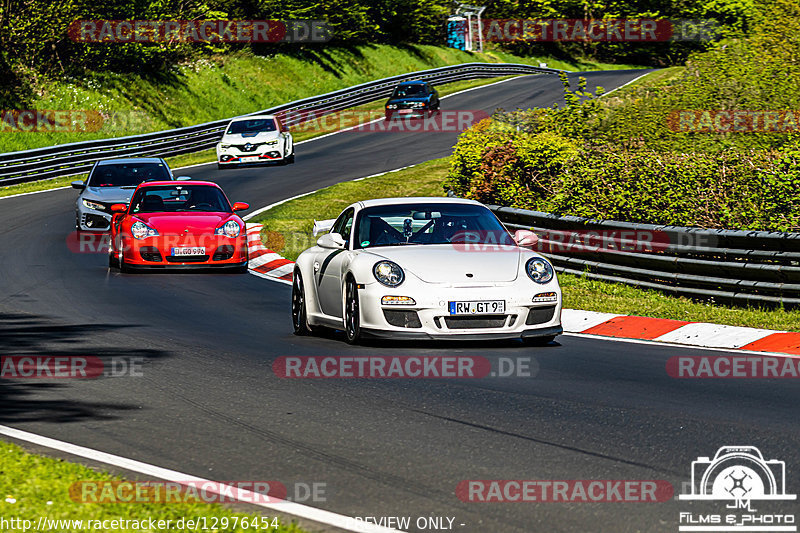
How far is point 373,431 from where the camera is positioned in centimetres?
746

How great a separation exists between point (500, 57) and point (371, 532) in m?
83.6

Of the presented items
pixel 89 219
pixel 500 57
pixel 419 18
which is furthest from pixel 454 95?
pixel 89 219

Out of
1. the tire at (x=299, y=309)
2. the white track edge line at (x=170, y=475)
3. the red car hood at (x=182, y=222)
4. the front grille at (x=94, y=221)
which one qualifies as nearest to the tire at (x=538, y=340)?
the tire at (x=299, y=309)

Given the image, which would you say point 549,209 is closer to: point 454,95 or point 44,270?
point 44,270

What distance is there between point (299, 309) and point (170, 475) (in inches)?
257

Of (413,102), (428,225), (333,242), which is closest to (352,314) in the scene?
(333,242)

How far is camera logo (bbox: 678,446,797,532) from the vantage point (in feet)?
17.3

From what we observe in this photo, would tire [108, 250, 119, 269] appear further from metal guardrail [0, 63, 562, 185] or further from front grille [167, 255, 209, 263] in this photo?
metal guardrail [0, 63, 562, 185]

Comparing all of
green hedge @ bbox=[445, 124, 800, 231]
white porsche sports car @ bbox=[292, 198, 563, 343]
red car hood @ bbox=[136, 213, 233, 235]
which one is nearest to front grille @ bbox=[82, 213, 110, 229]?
red car hood @ bbox=[136, 213, 233, 235]

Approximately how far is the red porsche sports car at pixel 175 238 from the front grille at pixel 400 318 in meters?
8.37

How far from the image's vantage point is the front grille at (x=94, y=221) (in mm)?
23891

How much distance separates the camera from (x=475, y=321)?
10.9m

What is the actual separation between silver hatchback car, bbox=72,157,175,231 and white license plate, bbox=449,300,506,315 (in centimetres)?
1392

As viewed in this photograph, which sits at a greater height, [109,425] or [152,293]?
[109,425]
